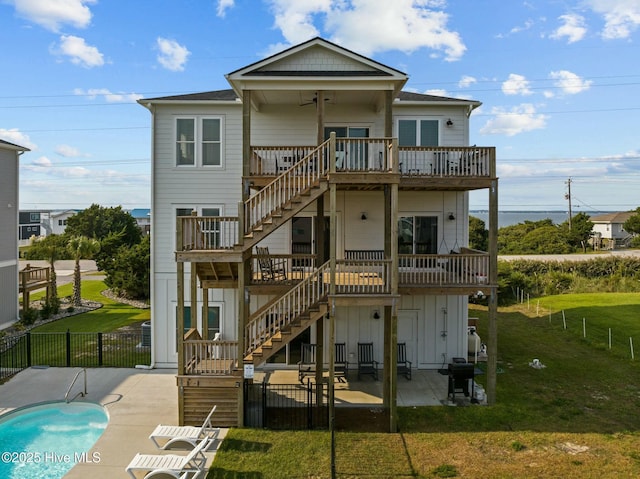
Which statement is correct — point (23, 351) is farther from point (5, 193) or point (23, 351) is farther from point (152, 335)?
point (5, 193)

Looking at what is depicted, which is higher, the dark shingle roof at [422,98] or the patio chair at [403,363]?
the dark shingle roof at [422,98]

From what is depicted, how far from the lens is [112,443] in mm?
9258

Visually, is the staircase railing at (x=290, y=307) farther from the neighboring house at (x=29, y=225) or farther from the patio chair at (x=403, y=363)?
the neighboring house at (x=29, y=225)

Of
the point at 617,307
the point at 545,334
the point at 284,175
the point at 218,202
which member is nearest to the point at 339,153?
the point at 284,175

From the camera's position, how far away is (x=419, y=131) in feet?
47.7

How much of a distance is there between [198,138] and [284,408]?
351 inches

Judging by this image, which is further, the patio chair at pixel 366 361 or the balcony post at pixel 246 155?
the patio chair at pixel 366 361

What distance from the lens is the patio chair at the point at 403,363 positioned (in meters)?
13.6

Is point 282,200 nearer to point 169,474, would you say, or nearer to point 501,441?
point 169,474

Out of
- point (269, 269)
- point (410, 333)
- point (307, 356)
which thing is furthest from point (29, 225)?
point (410, 333)

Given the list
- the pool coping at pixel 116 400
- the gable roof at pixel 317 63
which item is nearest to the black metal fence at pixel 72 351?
the pool coping at pixel 116 400

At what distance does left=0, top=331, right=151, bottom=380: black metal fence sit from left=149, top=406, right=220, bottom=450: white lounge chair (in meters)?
5.90

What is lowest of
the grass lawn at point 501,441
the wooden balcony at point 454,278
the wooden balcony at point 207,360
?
the grass lawn at point 501,441

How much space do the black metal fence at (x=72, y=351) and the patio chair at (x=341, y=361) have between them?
6383 mm
